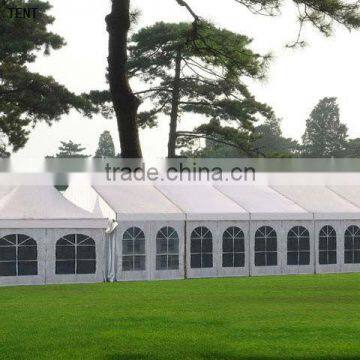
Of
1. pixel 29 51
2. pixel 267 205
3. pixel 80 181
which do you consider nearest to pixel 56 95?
pixel 29 51

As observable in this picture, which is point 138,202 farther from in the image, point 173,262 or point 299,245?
point 299,245

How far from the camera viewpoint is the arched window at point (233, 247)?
633 inches

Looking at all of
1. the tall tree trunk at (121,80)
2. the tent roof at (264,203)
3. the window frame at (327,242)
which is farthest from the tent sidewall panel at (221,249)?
the tall tree trunk at (121,80)

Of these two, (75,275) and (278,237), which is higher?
(278,237)

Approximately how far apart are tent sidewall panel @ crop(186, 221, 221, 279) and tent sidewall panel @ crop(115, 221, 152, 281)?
2.63 ft

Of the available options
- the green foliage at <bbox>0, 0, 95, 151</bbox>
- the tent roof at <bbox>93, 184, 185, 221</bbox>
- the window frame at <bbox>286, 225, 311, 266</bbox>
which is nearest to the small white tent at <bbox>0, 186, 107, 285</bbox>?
the tent roof at <bbox>93, 184, 185, 221</bbox>

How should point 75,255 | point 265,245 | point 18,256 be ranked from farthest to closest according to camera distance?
1. point 265,245
2. point 75,255
3. point 18,256

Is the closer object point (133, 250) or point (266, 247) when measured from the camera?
point (133, 250)

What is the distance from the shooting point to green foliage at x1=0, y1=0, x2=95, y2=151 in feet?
81.7

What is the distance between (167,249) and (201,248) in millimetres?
Result: 716

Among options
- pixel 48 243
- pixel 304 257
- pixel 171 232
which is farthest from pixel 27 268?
pixel 304 257

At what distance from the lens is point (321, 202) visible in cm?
1733

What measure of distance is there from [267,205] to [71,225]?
435cm

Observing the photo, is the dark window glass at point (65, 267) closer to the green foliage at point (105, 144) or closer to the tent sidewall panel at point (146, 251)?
the tent sidewall panel at point (146, 251)
